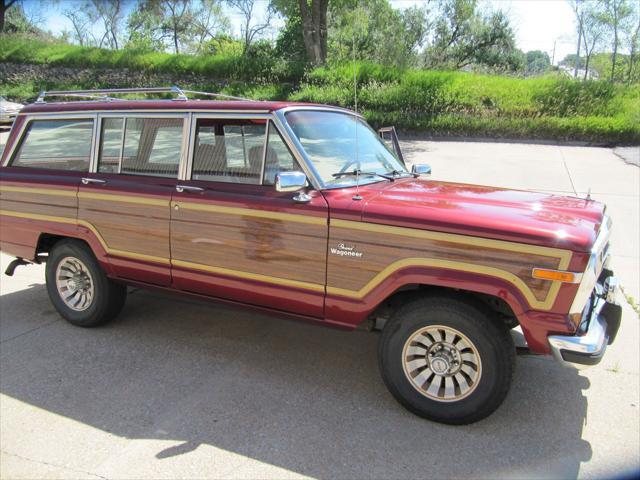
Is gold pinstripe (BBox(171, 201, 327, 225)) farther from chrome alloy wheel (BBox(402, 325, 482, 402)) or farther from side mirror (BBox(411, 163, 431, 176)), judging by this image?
side mirror (BBox(411, 163, 431, 176))

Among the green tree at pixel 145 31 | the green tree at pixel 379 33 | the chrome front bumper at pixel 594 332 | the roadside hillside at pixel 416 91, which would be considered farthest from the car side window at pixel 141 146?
the green tree at pixel 145 31

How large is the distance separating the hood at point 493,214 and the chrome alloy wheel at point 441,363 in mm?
650

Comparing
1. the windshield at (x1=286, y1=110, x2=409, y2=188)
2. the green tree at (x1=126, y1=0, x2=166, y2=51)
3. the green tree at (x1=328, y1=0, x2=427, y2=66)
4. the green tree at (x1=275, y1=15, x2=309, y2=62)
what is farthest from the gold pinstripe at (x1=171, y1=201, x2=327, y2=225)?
the green tree at (x1=126, y1=0, x2=166, y2=51)

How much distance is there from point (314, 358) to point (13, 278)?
13.3ft

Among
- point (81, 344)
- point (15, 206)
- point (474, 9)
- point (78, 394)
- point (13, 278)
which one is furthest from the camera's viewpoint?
point (474, 9)

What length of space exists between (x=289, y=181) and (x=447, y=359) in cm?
147

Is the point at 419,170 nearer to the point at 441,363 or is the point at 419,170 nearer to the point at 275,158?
Answer: the point at 275,158

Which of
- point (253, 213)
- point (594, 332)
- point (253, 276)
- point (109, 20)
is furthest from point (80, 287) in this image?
point (109, 20)

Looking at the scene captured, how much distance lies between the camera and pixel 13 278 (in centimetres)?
627

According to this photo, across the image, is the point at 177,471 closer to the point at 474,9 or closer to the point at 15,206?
the point at 15,206

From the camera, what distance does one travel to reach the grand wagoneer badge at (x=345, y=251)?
3.44 meters

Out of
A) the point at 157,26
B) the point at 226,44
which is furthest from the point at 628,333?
the point at 157,26

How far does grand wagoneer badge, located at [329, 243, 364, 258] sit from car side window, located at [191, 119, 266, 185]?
2.69ft

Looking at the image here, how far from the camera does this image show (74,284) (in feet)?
15.8
